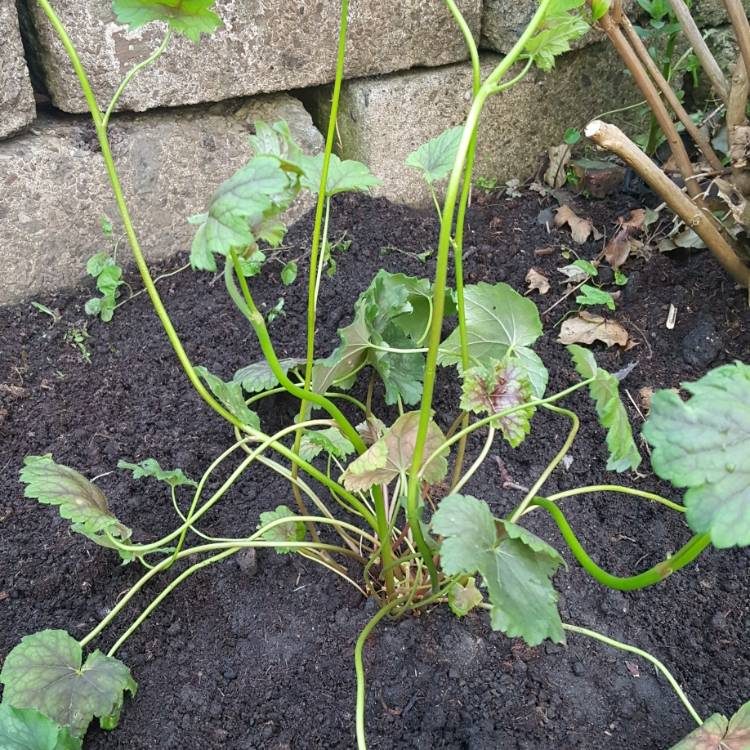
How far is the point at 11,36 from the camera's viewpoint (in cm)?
147

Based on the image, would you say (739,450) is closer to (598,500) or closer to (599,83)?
(598,500)

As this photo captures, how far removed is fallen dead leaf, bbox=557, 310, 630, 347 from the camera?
62.5 inches

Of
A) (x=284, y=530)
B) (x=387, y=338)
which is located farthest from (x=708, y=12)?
(x=284, y=530)

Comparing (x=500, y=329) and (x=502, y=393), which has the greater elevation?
(x=502, y=393)

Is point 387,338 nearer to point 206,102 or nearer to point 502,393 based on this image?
point 502,393

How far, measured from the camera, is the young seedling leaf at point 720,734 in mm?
921

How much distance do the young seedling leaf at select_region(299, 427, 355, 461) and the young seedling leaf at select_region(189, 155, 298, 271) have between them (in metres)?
0.37

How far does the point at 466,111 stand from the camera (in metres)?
1.95

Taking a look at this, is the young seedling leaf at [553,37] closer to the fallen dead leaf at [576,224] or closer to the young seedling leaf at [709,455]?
the young seedling leaf at [709,455]

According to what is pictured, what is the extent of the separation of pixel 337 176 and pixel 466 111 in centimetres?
98

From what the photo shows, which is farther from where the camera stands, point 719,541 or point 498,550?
point 498,550

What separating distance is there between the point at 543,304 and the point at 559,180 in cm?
49

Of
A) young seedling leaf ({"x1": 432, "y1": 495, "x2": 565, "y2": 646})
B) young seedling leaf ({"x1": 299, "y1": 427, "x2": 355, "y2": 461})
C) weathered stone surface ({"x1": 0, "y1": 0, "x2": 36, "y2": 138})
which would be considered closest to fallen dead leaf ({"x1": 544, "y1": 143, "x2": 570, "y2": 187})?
young seedling leaf ({"x1": 299, "y1": 427, "x2": 355, "y2": 461})

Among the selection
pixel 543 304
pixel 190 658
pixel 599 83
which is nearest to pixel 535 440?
pixel 543 304
